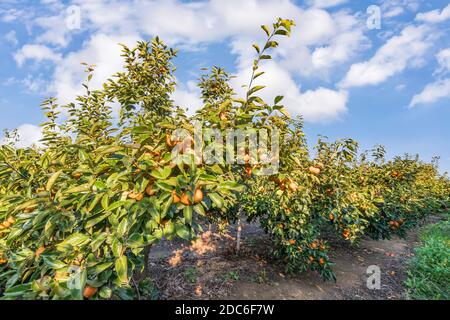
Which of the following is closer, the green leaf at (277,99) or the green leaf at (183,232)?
the green leaf at (183,232)

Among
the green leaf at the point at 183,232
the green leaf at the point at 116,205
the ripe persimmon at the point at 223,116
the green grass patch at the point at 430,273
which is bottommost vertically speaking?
the green grass patch at the point at 430,273

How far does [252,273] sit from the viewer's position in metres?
4.84

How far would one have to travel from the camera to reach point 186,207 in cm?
147

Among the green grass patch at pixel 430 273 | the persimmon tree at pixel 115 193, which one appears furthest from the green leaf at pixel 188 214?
the green grass patch at pixel 430 273

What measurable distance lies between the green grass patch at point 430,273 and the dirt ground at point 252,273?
0.21m

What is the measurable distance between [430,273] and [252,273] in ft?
11.6

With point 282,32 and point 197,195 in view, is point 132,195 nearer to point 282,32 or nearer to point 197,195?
point 197,195

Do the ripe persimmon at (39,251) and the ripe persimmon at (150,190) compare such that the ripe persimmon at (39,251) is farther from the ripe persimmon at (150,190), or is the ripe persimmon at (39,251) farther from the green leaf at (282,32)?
the green leaf at (282,32)

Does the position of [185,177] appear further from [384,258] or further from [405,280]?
[384,258]

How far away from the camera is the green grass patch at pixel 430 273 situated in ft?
15.5
